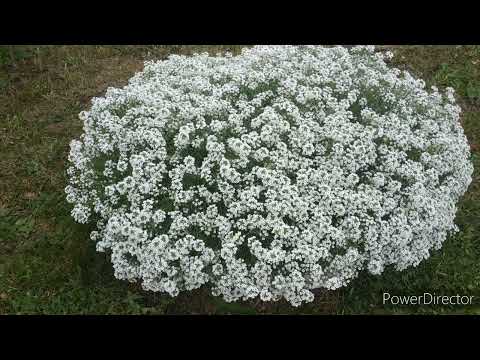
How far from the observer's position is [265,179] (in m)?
5.35

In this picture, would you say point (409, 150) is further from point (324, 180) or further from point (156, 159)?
point (156, 159)

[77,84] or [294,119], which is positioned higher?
[77,84]

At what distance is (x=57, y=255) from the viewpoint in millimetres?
6438

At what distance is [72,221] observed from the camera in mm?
6715

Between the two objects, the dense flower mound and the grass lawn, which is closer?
the dense flower mound

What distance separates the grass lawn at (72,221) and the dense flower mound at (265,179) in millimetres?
462

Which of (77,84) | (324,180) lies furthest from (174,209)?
(77,84)

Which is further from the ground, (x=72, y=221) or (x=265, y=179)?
(x=265, y=179)

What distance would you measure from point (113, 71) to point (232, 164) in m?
4.78

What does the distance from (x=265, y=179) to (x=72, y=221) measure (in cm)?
267

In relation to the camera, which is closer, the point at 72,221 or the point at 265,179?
the point at 265,179

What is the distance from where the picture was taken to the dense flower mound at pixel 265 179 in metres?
5.24

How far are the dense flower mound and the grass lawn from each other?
46cm

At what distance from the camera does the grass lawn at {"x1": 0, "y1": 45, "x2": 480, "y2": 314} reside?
5973mm
